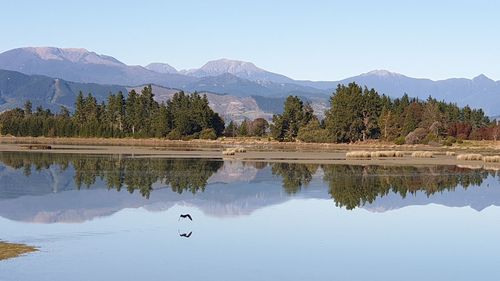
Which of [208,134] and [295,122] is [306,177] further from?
[208,134]

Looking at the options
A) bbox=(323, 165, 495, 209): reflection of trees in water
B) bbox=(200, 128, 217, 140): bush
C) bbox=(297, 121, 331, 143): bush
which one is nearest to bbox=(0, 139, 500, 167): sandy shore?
bbox=(297, 121, 331, 143): bush

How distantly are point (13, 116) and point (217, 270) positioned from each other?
17869cm

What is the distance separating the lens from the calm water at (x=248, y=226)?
2038cm

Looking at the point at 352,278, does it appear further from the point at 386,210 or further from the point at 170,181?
the point at 170,181

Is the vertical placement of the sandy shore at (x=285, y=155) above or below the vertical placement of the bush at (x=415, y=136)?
below

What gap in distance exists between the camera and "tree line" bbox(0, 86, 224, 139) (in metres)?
150

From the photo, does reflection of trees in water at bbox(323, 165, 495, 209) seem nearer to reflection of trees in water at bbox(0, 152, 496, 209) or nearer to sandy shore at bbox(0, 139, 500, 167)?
reflection of trees in water at bbox(0, 152, 496, 209)

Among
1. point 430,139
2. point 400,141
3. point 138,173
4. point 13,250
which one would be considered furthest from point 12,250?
point 430,139

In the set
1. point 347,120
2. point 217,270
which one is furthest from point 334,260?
point 347,120

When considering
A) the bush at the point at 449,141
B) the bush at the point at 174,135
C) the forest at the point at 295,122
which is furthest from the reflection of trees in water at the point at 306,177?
the bush at the point at 174,135

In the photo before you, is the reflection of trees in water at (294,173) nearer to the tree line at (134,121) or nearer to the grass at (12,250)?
the grass at (12,250)

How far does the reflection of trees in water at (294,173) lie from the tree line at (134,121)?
81.1 meters

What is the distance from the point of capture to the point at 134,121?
15625cm

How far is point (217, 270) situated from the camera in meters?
20.1
